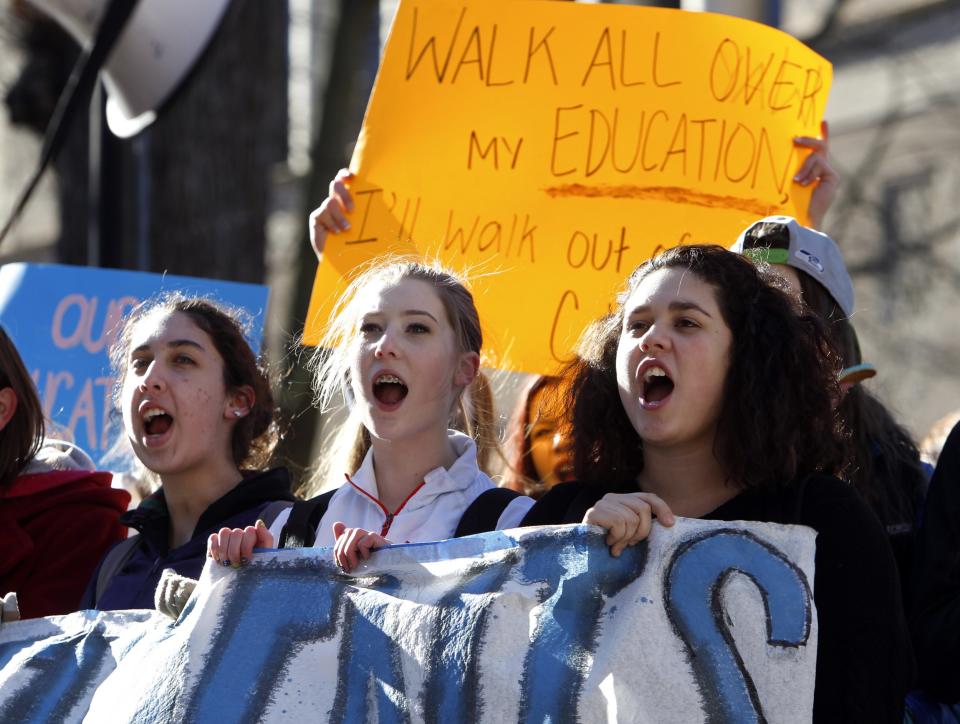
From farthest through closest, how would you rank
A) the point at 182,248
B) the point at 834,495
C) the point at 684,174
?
the point at 182,248 → the point at 684,174 → the point at 834,495

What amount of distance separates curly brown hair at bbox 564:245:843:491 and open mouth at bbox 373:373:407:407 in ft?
1.30

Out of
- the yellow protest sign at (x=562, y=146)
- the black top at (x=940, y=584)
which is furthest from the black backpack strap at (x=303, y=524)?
the black top at (x=940, y=584)

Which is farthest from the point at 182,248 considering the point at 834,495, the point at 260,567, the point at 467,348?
the point at 834,495

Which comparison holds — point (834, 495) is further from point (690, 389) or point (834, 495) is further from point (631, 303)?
point (631, 303)

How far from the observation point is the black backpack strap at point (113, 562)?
329 cm

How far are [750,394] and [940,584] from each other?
0.45 metres

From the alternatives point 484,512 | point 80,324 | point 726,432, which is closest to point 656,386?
point 726,432

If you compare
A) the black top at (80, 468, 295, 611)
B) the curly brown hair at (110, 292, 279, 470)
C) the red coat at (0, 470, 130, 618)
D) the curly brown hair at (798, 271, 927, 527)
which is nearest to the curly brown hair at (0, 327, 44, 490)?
the red coat at (0, 470, 130, 618)

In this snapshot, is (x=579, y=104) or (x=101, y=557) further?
(x=579, y=104)

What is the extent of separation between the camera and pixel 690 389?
8.57ft

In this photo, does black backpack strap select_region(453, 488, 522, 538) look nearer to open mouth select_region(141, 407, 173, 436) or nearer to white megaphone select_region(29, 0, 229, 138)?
open mouth select_region(141, 407, 173, 436)

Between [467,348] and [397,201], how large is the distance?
646mm

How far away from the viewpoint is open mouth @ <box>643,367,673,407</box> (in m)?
2.63

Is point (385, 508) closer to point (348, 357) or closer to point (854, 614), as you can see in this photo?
point (348, 357)
